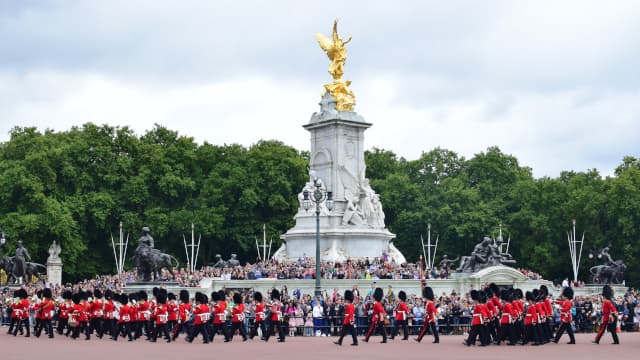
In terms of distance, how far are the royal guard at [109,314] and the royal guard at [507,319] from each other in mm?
12015

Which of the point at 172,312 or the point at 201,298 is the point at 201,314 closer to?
the point at 201,298

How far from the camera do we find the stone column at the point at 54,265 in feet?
210

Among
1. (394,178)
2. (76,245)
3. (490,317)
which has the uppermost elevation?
(394,178)

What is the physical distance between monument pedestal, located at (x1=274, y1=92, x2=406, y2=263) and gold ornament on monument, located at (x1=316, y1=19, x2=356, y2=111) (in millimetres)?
429

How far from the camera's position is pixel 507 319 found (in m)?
31.0

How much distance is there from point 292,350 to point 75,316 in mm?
9233

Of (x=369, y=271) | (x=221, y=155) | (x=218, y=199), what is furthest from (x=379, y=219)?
(x=221, y=155)

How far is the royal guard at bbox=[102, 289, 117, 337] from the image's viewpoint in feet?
113

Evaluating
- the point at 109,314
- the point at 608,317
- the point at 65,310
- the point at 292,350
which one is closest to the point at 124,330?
the point at 109,314

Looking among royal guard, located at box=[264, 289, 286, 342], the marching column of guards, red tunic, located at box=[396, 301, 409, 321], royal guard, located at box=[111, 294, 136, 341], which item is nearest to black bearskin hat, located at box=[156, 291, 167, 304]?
the marching column of guards

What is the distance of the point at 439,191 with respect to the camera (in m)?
78.2

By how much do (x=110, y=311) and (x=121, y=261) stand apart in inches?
1302

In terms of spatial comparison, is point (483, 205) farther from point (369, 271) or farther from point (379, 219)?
point (369, 271)

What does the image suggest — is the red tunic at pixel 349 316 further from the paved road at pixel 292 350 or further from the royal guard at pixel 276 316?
the royal guard at pixel 276 316
